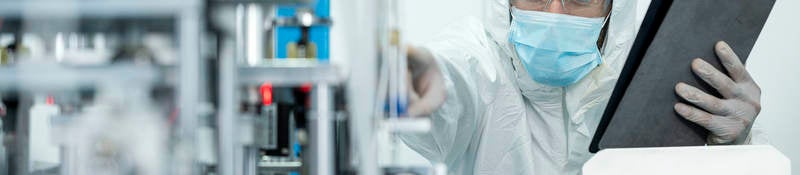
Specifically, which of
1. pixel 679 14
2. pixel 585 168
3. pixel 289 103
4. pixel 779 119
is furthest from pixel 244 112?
pixel 779 119

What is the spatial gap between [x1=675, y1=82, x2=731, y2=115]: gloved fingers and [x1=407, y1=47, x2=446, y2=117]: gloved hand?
1.88 feet

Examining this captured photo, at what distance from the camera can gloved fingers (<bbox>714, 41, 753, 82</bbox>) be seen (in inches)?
58.6

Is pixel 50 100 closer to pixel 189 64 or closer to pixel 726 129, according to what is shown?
pixel 189 64

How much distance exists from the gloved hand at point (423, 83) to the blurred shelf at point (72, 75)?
0.35m

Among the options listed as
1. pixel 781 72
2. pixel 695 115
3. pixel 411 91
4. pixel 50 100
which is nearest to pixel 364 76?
pixel 411 91

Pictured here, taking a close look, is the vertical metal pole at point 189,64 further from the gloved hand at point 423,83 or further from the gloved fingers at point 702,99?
the gloved fingers at point 702,99

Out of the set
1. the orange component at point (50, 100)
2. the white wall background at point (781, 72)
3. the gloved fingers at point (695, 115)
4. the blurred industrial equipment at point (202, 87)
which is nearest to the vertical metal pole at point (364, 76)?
the blurred industrial equipment at point (202, 87)

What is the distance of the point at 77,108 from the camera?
0.97 metres

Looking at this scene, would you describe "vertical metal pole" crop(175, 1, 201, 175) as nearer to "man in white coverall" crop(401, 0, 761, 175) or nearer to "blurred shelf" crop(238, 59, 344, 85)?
"blurred shelf" crop(238, 59, 344, 85)

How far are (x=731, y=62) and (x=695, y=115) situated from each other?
0.38 feet

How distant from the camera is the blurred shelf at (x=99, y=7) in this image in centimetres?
84

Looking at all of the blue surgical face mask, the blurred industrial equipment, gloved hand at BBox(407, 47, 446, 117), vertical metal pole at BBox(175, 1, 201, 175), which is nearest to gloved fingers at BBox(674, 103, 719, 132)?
the blue surgical face mask

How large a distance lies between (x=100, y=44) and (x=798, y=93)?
1846mm

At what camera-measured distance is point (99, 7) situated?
866 millimetres
